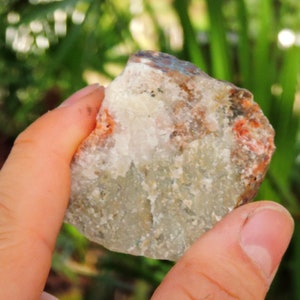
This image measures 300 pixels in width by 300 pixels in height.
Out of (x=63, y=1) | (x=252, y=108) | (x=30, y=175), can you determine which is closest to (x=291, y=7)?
(x=63, y=1)

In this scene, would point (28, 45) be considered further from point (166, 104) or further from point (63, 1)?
point (166, 104)

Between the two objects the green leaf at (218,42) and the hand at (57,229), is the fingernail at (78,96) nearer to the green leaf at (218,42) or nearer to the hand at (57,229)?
the hand at (57,229)

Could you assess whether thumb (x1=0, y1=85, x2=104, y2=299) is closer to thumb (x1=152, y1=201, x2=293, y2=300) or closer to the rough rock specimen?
the rough rock specimen

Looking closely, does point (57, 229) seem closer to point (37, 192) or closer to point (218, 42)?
point (37, 192)

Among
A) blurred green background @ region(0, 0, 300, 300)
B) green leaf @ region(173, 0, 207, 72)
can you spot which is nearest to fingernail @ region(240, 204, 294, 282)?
blurred green background @ region(0, 0, 300, 300)

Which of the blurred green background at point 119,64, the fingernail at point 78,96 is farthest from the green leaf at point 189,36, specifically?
the fingernail at point 78,96

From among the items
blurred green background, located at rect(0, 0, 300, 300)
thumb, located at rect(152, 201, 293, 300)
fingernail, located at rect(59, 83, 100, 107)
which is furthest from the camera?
blurred green background, located at rect(0, 0, 300, 300)

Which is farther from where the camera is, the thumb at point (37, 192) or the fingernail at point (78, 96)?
the fingernail at point (78, 96)
